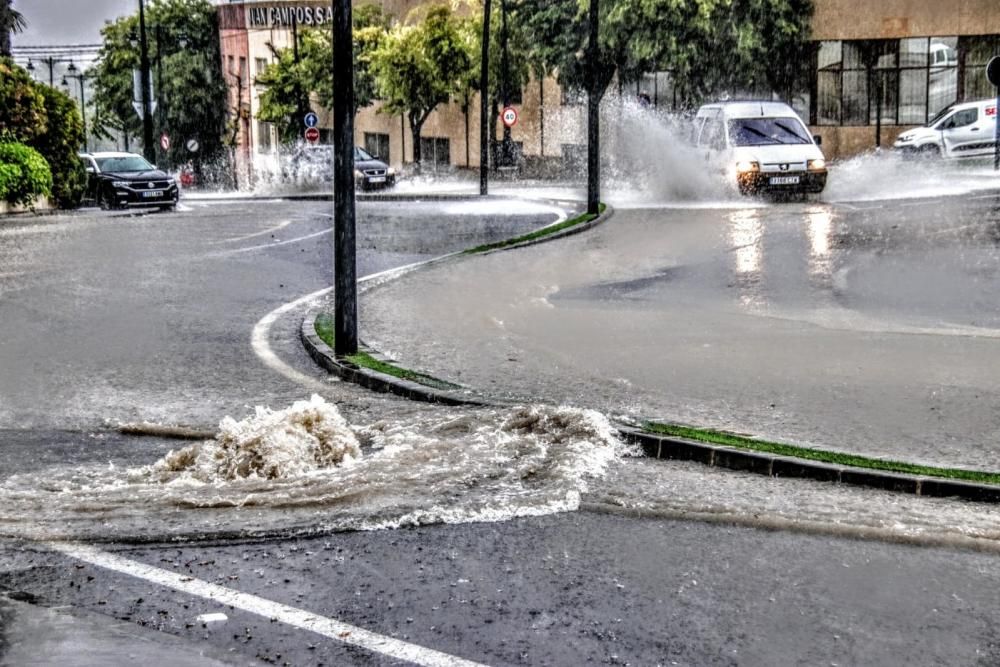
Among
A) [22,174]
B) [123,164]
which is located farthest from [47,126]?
[22,174]

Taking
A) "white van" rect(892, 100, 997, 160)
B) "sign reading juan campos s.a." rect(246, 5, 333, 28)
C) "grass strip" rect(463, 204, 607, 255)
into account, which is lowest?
"grass strip" rect(463, 204, 607, 255)

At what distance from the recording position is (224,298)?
16391 mm

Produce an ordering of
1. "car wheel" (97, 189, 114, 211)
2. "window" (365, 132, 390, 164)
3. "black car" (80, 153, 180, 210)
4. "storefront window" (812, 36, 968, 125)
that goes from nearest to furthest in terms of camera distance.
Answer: "black car" (80, 153, 180, 210) → "car wheel" (97, 189, 114, 211) → "storefront window" (812, 36, 968, 125) → "window" (365, 132, 390, 164)

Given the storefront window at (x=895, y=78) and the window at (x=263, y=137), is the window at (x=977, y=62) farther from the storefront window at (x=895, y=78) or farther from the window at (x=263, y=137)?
the window at (x=263, y=137)

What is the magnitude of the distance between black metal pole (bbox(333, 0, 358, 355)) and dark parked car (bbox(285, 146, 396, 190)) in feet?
98.4

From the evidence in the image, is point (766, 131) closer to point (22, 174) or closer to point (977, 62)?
point (22, 174)

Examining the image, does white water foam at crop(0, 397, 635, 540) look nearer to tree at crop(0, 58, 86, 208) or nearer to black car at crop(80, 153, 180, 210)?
black car at crop(80, 153, 180, 210)

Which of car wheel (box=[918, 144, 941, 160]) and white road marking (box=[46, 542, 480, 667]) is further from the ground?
car wheel (box=[918, 144, 941, 160])

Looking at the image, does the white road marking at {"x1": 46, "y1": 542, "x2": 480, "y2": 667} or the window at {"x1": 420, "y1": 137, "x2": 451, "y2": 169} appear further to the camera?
the window at {"x1": 420, "y1": 137, "x2": 451, "y2": 169}

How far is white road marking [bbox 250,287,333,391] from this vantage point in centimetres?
1134

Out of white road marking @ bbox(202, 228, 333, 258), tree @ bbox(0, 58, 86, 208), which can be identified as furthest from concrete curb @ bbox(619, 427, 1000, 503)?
tree @ bbox(0, 58, 86, 208)

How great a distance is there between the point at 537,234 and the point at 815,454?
49.2 ft

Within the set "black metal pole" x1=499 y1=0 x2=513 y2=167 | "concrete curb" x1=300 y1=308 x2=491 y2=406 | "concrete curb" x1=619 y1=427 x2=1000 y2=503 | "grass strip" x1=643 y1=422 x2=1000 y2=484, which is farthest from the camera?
"black metal pole" x1=499 y1=0 x2=513 y2=167

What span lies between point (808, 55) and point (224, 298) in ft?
115
